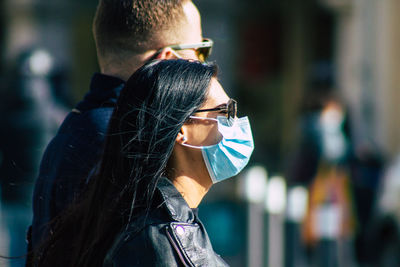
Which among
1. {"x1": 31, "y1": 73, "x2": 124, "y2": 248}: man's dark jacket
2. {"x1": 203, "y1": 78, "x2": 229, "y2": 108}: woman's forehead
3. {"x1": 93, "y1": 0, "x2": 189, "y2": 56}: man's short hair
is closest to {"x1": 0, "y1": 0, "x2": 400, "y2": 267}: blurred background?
{"x1": 31, "y1": 73, "x2": 124, "y2": 248}: man's dark jacket

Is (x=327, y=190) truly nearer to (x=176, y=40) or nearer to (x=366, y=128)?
(x=176, y=40)

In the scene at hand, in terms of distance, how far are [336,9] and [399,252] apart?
5.53 meters

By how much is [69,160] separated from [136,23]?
0.65 metres

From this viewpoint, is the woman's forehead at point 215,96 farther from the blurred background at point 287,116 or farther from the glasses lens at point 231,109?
the blurred background at point 287,116

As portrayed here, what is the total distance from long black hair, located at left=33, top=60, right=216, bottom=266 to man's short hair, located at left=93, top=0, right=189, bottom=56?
64 centimetres

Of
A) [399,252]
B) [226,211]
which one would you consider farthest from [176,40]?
[399,252]

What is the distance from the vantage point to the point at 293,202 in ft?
18.2

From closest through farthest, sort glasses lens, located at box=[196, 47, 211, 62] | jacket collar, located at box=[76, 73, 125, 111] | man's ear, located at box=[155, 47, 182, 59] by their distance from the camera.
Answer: jacket collar, located at box=[76, 73, 125, 111]
man's ear, located at box=[155, 47, 182, 59]
glasses lens, located at box=[196, 47, 211, 62]

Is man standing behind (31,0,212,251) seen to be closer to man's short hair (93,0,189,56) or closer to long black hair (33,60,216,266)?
man's short hair (93,0,189,56)

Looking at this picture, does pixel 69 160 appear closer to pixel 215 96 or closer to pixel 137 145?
pixel 137 145

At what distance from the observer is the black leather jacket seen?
1.87 meters

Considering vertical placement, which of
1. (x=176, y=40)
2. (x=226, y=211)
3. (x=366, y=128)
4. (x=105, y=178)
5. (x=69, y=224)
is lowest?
(x=366, y=128)

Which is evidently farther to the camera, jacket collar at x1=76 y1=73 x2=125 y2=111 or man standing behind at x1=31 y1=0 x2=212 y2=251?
jacket collar at x1=76 y1=73 x2=125 y2=111

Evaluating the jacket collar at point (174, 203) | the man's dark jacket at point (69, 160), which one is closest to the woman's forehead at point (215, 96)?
the jacket collar at point (174, 203)
